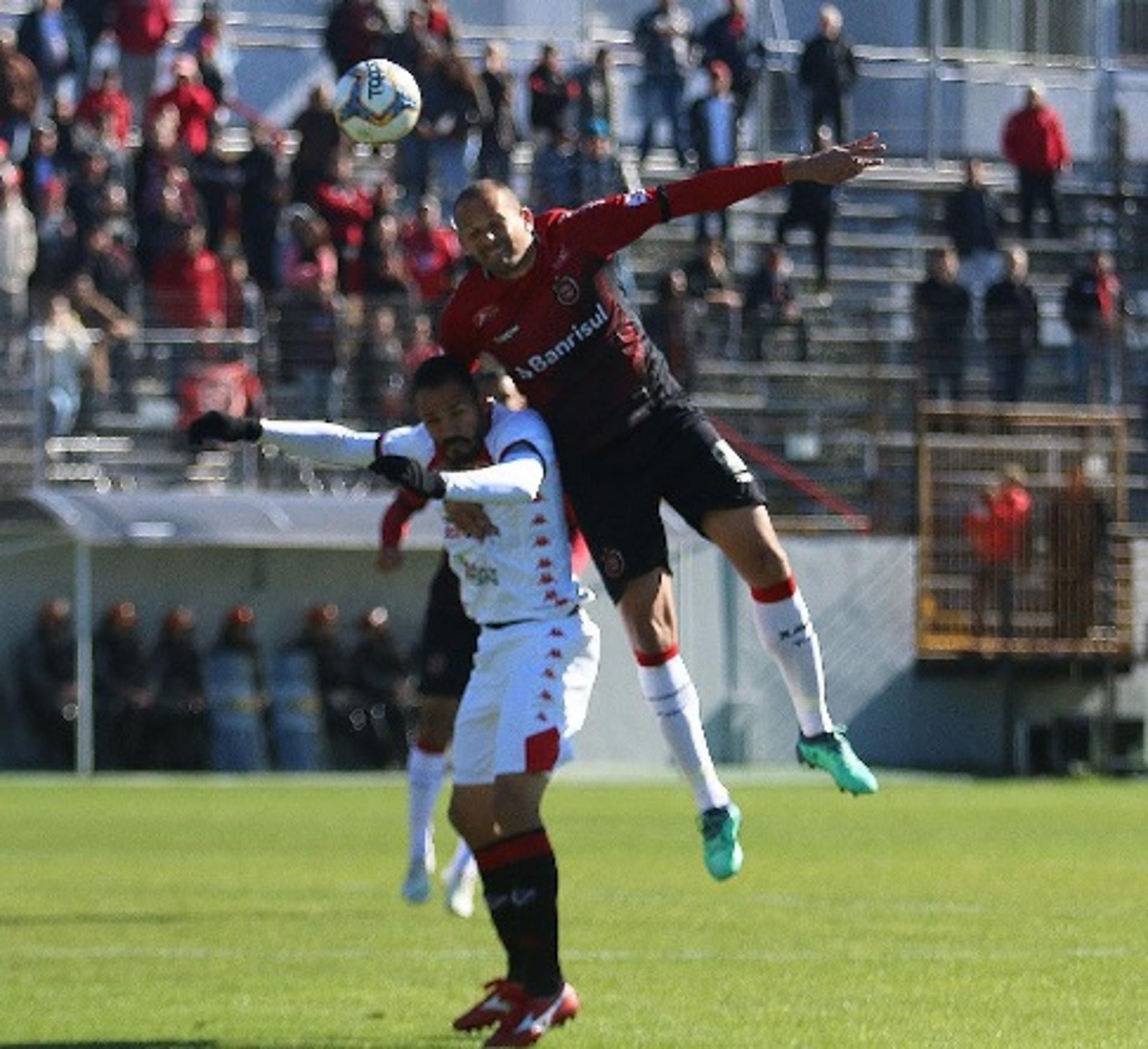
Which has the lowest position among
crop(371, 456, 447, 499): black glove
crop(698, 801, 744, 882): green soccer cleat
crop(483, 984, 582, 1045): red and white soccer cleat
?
crop(483, 984, 582, 1045): red and white soccer cleat

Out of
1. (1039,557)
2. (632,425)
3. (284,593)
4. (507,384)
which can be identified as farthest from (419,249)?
(632,425)

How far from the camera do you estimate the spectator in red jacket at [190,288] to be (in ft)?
88.9

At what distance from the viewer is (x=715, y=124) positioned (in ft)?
102

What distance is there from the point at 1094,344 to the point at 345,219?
23.6 feet

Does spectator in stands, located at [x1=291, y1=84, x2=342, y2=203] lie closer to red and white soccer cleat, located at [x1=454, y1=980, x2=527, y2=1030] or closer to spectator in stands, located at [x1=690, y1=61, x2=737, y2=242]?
spectator in stands, located at [x1=690, y1=61, x2=737, y2=242]

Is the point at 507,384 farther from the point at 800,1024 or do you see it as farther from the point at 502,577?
the point at 800,1024

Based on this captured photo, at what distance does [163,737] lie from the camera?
89.5 ft

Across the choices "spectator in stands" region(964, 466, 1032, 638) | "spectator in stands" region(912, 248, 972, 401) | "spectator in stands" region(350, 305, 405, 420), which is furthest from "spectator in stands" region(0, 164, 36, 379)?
"spectator in stands" region(964, 466, 1032, 638)

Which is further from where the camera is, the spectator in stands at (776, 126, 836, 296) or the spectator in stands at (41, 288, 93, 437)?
the spectator in stands at (776, 126, 836, 296)

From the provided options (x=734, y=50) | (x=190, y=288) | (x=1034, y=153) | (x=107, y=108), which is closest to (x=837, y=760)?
(x=190, y=288)

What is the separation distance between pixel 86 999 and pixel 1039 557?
2002cm

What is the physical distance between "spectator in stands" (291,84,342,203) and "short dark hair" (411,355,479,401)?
60.8ft

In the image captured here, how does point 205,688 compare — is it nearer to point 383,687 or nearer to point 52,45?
point 383,687

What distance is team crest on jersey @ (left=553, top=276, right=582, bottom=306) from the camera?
427 inches
